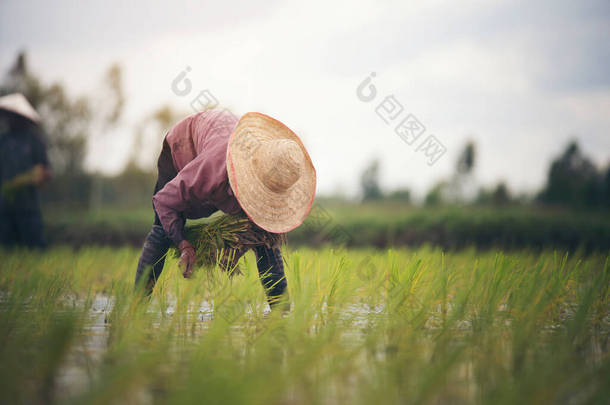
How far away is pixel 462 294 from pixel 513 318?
25cm

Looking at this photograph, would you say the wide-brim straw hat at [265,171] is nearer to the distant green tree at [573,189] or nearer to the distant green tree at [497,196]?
the distant green tree at [497,196]

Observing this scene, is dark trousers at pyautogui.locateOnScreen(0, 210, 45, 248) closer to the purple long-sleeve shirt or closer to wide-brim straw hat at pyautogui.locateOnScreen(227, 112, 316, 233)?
the purple long-sleeve shirt

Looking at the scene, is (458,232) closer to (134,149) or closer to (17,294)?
(17,294)

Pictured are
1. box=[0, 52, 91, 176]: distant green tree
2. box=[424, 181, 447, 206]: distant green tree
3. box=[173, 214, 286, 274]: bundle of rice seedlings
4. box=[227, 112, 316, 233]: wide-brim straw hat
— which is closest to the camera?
box=[227, 112, 316, 233]: wide-brim straw hat

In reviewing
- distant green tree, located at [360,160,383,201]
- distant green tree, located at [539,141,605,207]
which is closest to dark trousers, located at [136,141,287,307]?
distant green tree, located at [539,141,605,207]

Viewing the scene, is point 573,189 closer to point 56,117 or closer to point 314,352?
point 314,352

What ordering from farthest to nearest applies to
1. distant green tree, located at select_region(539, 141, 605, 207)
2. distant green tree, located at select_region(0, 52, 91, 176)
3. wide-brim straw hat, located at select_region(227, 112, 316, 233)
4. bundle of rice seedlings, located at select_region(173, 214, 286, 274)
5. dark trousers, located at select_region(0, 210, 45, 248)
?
distant green tree, located at select_region(0, 52, 91, 176) → distant green tree, located at select_region(539, 141, 605, 207) → dark trousers, located at select_region(0, 210, 45, 248) → bundle of rice seedlings, located at select_region(173, 214, 286, 274) → wide-brim straw hat, located at select_region(227, 112, 316, 233)

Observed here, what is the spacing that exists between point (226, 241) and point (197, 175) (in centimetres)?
43

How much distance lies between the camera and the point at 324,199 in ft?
39.7

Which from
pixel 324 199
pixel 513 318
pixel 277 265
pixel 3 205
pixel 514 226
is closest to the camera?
pixel 513 318

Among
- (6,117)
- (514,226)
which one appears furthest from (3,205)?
(514,226)

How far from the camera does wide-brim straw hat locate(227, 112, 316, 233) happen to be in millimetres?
2141

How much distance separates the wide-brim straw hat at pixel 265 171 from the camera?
2141 millimetres

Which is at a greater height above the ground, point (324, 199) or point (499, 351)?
point (324, 199)
